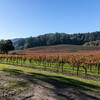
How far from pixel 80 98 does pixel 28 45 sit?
110631mm

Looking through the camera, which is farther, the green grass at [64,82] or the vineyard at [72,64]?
the vineyard at [72,64]

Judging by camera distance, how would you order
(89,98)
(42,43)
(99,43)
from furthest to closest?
(42,43) < (99,43) < (89,98)

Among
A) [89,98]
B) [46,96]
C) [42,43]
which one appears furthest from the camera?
[42,43]

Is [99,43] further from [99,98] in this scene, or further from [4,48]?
[99,98]

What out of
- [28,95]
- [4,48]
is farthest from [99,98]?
[4,48]

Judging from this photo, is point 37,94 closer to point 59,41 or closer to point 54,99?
point 54,99

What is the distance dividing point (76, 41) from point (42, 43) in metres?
39.5

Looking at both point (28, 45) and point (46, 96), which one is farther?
point (28, 45)

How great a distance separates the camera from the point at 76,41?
126000 mm

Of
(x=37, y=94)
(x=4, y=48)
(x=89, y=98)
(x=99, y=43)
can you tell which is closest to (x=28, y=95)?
(x=37, y=94)

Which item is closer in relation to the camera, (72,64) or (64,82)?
(64,82)

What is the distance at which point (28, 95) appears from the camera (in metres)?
6.14

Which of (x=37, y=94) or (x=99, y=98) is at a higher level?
(x=37, y=94)

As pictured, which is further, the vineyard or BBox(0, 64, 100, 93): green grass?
the vineyard
